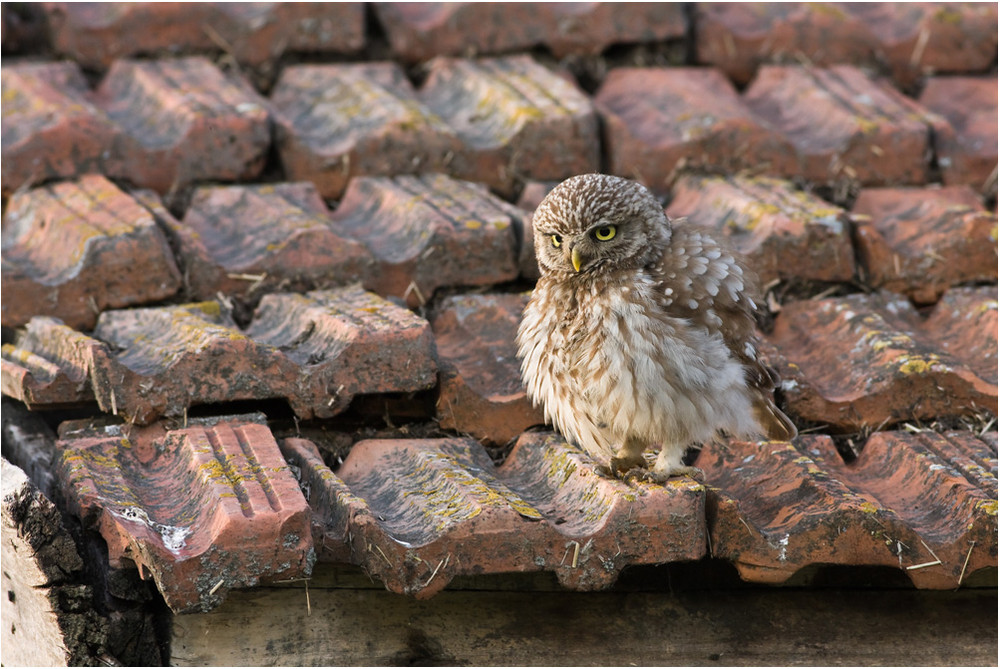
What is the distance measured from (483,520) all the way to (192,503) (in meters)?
0.70

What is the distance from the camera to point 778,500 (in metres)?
3.00

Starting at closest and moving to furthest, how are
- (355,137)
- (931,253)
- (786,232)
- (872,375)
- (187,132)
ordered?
(872,375)
(786,232)
(931,253)
(187,132)
(355,137)

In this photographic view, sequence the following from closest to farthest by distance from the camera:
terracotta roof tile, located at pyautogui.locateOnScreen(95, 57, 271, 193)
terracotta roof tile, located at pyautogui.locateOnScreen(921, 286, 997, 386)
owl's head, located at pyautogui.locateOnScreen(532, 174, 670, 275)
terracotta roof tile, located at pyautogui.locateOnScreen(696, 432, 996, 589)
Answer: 1. terracotta roof tile, located at pyautogui.locateOnScreen(696, 432, 996, 589)
2. owl's head, located at pyautogui.locateOnScreen(532, 174, 670, 275)
3. terracotta roof tile, located at pyautogui.locateOnScreen(921, 286, 997, 386)
4. terracotta roof tile, located at pyautogui.locateOnScreen(95, 57, 271, 193)

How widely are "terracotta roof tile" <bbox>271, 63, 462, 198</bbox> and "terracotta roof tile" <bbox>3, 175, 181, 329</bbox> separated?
2.39 feet

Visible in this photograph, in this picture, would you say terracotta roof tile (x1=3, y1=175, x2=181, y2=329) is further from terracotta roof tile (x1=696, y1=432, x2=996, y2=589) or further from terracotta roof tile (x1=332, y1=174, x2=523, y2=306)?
terracotta roof tile (x1=696, y1=432, x2=996, y2=589)

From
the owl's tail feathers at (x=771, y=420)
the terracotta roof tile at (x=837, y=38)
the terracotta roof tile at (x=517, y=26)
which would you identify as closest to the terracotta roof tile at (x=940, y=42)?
the terracotta roof tile at (x=837, y=38)

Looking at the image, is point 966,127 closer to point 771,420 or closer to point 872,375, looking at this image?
point 872,375

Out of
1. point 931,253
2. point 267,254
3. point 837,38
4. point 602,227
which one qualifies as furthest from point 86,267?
point 837,38

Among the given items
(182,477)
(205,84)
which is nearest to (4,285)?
(182,477)

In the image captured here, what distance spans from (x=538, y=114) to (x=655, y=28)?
3.10 feet

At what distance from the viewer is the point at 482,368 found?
Answer: 3.41 meters

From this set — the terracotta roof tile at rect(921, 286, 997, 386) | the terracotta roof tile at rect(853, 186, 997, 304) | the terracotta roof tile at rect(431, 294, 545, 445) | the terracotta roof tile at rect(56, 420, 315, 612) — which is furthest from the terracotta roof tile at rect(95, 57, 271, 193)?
the terracotta roof tile at rect(921, 286, 997, 386)

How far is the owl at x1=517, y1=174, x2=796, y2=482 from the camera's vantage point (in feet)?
10.0

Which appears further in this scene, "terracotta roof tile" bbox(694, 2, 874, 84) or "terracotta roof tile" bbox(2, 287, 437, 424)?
"terracotta roof tile" bbox(694, 2, 874, 84)
